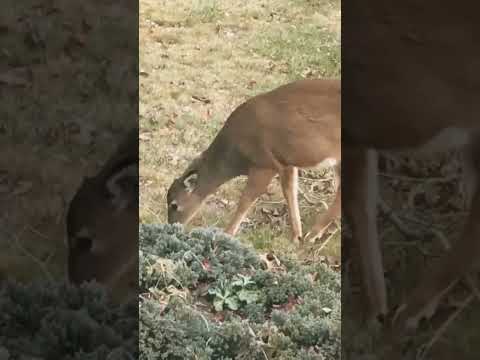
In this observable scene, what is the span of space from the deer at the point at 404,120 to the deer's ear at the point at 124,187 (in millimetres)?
1065

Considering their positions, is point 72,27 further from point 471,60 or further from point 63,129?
point 471,60

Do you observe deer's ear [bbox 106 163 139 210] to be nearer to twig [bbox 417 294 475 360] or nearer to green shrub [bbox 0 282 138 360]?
green shrub [bbox 0 282 138 360]

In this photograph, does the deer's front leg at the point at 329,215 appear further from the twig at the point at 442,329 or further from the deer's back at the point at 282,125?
the twig at the point at 442,329

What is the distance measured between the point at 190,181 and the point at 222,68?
61cm

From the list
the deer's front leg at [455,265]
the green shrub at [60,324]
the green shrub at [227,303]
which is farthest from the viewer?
the green shrub at [227,303]

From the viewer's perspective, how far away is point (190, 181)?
4039mm

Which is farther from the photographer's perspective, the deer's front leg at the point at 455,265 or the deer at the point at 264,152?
the deer at the point at 264,152

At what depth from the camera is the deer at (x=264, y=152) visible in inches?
158

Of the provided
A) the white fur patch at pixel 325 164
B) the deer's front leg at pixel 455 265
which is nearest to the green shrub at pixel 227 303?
the deer's front leg at pixel 455 265

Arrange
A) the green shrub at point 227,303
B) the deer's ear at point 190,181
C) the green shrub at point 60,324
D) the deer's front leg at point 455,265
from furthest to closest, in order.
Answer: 1. the deer's ear at point 190,181
2. the green shrub at point 227,303
3. the deer's front leg at point 455,265
4. the green shrub at point 60,324

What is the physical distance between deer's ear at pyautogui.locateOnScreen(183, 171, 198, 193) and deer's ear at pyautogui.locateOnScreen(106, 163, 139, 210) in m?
0.28

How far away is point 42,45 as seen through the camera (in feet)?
12.3

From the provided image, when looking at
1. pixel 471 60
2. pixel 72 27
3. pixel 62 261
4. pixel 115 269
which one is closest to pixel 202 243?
pixel 115 269

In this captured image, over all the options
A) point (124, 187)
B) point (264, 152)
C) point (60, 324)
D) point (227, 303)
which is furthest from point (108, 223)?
point (264, 152)
